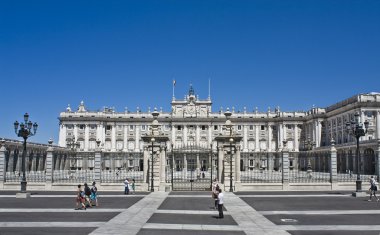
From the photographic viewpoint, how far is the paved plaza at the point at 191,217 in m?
15.4

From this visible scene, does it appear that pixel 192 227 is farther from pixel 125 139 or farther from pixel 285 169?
pixel 125 139

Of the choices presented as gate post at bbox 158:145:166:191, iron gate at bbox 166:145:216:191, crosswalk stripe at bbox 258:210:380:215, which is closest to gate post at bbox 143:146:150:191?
gate post at bbox 158:145:166:191

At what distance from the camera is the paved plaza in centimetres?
1538

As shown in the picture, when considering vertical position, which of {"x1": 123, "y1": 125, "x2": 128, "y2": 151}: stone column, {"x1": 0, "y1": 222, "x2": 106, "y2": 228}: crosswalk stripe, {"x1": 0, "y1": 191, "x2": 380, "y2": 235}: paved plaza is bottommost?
{"x1": 0, "y1": 222, "x2": 106, "y2": 228}: crosswalk stripe

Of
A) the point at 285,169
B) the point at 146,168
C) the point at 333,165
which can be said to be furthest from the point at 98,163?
the point at 333,165

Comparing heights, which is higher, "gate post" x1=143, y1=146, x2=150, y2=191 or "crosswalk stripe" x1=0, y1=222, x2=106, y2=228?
"gate post" x1=143, y1=146, x2=150, y2=191

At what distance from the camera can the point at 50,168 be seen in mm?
33688

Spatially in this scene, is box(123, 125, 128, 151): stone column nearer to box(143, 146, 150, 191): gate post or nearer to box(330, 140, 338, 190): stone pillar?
box(143, 146, 150, 191): gate post

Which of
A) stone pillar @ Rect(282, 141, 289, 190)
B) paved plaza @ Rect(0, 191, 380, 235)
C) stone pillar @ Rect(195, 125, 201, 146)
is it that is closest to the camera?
paved plaza @ Rect(0, 191, 380, 235)

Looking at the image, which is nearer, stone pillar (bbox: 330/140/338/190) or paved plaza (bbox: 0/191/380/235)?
paved plaza (bbox: 0/191/380/235)

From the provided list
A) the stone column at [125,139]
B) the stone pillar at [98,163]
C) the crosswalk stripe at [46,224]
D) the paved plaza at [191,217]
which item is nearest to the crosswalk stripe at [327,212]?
the paved plaza at [191,217]

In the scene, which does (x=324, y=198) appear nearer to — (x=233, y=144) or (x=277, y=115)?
(x=233, y=144)

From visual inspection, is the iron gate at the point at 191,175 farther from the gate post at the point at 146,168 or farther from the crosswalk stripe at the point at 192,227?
the crosswalk stripe at the point at 192,227

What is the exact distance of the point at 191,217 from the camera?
61.8ft
